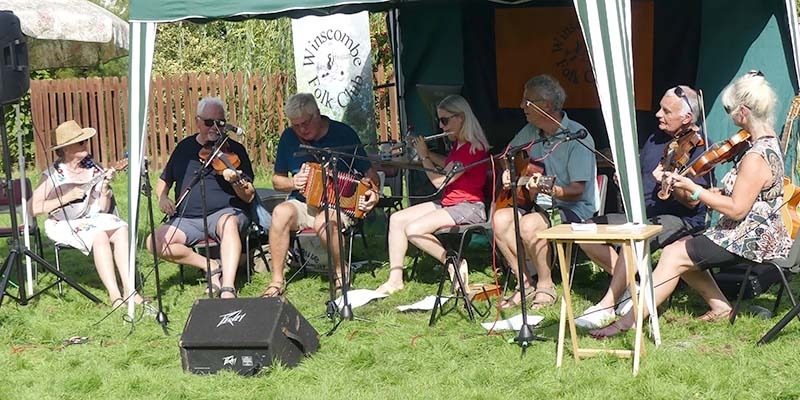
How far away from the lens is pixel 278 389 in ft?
14.0

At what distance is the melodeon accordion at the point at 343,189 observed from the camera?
605 centimetres

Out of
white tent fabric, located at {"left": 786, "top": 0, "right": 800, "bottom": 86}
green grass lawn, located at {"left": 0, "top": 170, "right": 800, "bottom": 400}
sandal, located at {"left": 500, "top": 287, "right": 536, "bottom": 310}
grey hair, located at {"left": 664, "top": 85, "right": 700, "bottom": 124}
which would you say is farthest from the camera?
white tent fabric, located at {"left": 786, "top": 0, "right": 800, "bottom": 86}

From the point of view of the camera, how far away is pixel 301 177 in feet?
19.9

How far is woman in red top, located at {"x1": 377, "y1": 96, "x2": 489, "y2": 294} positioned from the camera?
19.3 feet

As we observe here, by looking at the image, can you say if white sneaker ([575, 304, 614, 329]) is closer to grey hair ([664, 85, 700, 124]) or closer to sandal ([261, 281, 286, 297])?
grey hair ([664, 85, 700, 124])

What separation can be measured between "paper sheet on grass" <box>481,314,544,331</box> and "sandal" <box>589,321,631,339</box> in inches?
14.9

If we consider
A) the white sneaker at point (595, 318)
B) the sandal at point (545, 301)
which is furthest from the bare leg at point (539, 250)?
the white sneaker at point (595, 318)

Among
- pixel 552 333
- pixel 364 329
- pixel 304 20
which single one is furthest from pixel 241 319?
pixel 304 20

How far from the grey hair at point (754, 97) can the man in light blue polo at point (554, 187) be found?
102 cm

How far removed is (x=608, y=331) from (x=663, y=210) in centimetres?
91

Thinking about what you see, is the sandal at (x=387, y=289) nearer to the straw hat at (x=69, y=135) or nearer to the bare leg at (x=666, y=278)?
the bare leg at (x=666, y=278)

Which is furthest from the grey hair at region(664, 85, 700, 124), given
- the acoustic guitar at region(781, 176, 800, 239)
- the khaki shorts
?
the khaki shorts

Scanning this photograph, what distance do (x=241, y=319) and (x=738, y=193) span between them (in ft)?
7.32

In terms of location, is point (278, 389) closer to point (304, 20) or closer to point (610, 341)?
point (610, 341)
